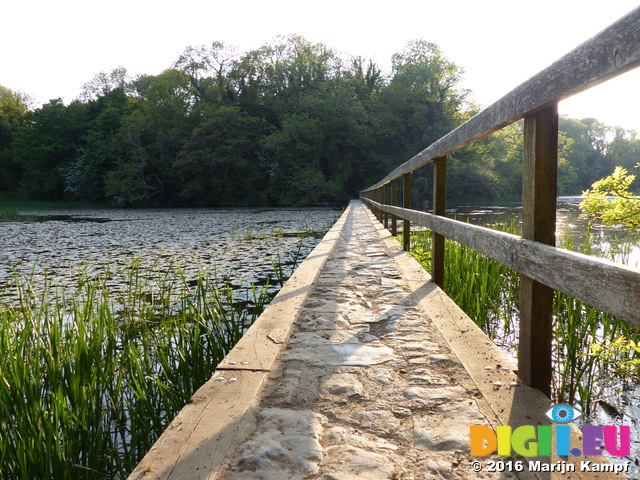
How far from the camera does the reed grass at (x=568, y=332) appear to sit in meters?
2.24

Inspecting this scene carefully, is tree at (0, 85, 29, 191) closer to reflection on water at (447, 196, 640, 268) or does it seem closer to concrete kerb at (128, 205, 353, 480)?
reflection on water at (447, 196, 640, 268)

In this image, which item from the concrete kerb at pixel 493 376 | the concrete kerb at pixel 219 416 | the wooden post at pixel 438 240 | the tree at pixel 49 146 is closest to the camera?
the concrete kerb at pixel 219 416

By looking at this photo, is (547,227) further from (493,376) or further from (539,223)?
(493,376)

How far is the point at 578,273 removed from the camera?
1198 millimetres

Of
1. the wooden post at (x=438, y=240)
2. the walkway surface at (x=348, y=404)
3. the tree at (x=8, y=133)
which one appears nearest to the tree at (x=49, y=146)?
the tree at (x=8, y=133)

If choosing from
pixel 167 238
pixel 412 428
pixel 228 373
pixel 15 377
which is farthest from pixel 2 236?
pixel 412 428

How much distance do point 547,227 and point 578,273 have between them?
15.0 inches

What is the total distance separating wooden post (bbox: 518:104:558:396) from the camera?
4.96 feet

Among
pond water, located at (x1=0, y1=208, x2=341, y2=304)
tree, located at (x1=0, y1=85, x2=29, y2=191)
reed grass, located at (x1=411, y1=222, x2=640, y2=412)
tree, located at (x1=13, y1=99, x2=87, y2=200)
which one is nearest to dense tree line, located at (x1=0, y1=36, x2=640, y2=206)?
tree, located at (x1=13, y1=99, x2=87, y2=200)

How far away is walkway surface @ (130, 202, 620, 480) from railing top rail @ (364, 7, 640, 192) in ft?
3.23

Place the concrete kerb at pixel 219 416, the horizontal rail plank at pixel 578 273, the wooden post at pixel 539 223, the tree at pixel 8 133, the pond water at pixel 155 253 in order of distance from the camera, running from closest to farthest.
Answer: the horizontal rail plank at pixel 578 273
the concrete kerb at pixel 219 416
the wooden post at pixel 539 223
the pond water at pixel 155 253
the tree at pixel 8 133

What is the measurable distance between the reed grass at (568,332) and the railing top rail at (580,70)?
1.10 metres

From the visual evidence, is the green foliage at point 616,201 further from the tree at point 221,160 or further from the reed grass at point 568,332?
the tree at point 221,160

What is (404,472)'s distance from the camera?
1.19 metres
